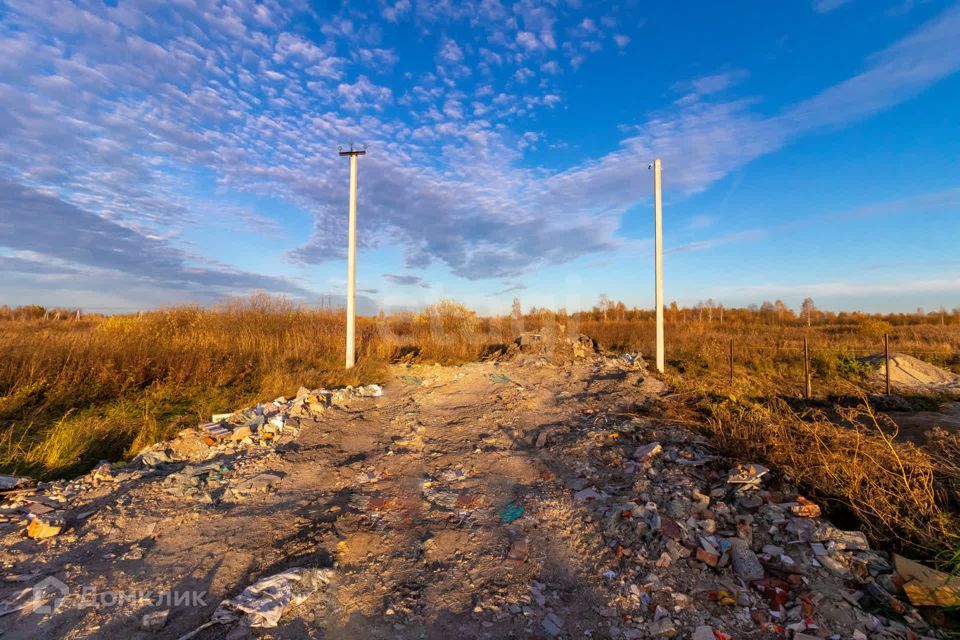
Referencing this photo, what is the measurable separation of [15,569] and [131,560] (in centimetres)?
65

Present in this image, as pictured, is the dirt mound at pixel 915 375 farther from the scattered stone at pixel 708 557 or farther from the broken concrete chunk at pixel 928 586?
the scattered stone at pixel 708 557

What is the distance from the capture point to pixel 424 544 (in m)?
3.18

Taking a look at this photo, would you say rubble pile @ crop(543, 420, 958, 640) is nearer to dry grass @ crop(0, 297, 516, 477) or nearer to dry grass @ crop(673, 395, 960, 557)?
dry grass @ crop(673, 395, 960, 557)

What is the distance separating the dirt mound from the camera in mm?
12068

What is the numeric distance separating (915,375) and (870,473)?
1342cm

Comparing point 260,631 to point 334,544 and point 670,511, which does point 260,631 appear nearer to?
point 334,544

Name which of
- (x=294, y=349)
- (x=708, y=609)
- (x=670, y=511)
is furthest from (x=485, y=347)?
(x=708, y=609)

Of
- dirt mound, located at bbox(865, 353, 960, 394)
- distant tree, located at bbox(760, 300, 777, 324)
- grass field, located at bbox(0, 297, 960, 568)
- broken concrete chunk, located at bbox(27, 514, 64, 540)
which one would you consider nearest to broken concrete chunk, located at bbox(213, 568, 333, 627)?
broken concrete chunk, located at bbox(27, 514, 64, 540)

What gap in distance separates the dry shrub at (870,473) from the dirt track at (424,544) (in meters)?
0.57

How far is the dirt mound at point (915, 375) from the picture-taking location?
12.1m

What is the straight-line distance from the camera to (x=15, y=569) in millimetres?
2725

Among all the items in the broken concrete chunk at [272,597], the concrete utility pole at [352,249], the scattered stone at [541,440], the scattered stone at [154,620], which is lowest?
the scattered stone at [154,620]

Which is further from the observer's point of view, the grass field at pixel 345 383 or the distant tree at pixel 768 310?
the distant tree at pixel 768 310

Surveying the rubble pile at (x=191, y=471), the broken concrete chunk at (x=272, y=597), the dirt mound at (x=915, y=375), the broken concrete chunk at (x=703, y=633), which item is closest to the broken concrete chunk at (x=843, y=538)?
the broken concrete chunk at (x=703, y=633)
